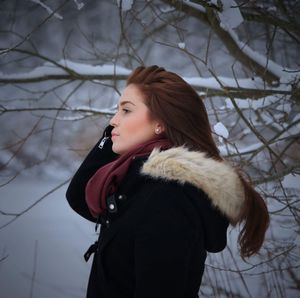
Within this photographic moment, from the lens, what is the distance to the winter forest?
109 inches

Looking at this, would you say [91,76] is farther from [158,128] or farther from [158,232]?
[158,232]

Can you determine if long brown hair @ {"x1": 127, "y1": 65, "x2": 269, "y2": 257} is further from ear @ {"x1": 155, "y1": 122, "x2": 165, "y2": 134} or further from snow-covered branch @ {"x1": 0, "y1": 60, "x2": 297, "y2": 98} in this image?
snow-covered branch @ {"x1": 0, "y1": 60, "x2": 297, "y2": 98}

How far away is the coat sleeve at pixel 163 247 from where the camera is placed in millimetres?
1086

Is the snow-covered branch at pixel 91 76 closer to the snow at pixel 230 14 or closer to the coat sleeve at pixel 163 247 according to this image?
the snow at pixel 230 14

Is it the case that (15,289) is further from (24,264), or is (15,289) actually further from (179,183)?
(179,183)

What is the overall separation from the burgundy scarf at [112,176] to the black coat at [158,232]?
0.03m

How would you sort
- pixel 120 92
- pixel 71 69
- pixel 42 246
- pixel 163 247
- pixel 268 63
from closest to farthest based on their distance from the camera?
pixel 163 247, pixel 268 63, pixel 71 69, pixel 120 92, pixel 42 246

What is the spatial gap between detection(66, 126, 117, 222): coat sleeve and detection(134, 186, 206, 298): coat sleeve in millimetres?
524

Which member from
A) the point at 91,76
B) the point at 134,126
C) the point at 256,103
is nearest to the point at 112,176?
the point at 134,126

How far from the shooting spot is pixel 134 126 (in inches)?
55.6

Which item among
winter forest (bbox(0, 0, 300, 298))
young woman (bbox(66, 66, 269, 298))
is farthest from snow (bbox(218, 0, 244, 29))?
young woman (bbox(66, 66, 269, 298))

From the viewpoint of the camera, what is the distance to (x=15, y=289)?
12.0ft

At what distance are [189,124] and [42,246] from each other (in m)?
3.77

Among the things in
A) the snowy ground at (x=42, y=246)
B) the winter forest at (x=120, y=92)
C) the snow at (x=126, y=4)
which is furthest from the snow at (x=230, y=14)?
the snowy ground at (x=42, y=246)
